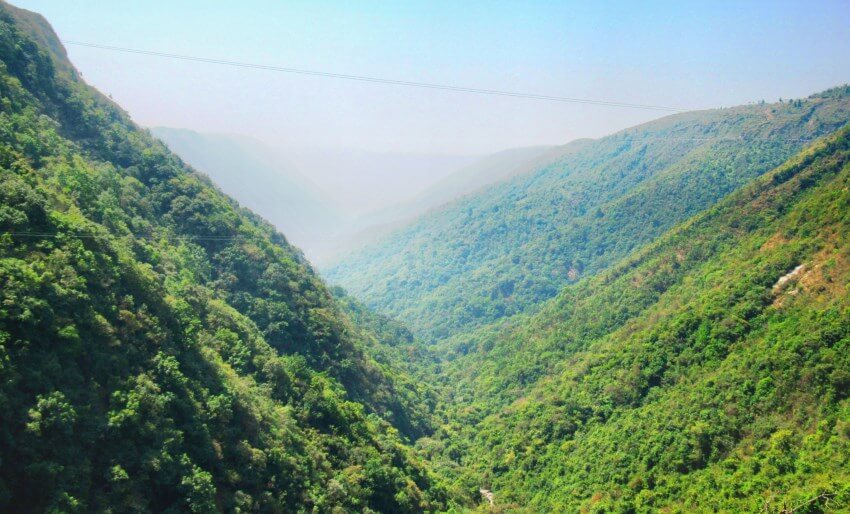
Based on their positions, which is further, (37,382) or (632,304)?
(632,304)

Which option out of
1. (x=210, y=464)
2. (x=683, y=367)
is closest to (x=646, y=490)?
(x=683, y=367)

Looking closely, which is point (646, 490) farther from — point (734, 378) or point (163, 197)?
point (163, 197)

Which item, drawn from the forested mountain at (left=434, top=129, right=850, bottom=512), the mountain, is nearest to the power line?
the mountain

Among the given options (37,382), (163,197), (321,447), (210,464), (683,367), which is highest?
(163,197)

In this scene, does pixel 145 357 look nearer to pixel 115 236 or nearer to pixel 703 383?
pixel 115 236

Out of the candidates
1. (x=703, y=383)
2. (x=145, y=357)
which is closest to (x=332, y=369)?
(x=145, y=357)

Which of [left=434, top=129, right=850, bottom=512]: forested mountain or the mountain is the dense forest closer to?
the mountain

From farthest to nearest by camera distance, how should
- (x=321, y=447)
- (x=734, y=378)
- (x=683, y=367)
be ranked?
(x=683, y=367), (x=734, y=378), (x=321, y=447)

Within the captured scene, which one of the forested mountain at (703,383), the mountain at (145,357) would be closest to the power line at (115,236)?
the mountain at (145,357)
